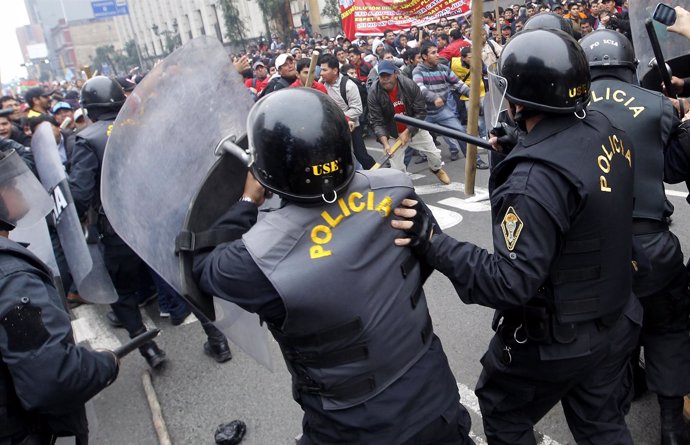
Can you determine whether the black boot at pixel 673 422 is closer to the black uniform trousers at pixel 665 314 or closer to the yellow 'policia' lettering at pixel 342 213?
the black uniform trousers at pixel 665 314

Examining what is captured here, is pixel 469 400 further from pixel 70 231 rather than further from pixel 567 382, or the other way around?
pixel 70 231

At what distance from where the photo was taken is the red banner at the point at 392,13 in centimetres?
977

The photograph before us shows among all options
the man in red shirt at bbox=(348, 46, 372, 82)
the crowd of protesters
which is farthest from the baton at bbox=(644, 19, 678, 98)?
the man in red shirt at bbox=(348, 46, 372, 82)

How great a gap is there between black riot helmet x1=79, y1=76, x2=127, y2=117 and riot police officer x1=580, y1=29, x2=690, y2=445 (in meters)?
2.95

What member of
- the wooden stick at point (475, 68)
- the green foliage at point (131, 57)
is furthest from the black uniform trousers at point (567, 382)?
the green foliage at point (131, 57)

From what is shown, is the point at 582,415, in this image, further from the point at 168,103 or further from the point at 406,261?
the point at 168,103

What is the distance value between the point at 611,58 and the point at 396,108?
4.66 m

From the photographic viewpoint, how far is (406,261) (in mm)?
1745

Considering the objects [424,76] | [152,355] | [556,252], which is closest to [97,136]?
[152,355]

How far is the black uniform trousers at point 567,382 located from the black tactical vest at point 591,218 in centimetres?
12

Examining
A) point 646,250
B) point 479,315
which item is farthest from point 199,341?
point 646,250

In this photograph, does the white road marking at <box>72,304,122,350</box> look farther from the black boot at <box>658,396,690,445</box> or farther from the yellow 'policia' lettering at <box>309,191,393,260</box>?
the black boot at <box>658,396,690,445</box>

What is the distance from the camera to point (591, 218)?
1780mm

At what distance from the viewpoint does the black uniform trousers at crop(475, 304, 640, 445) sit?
194cm
